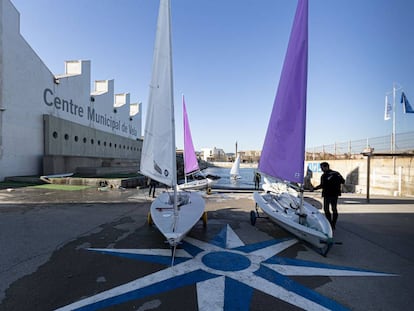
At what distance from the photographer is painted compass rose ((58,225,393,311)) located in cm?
305

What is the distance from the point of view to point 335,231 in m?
6.50

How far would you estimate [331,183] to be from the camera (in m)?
5.96

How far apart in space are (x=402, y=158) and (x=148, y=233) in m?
16.3

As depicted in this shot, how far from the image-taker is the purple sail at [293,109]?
17.9ft

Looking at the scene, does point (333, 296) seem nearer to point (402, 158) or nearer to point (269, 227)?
point (269, 227)

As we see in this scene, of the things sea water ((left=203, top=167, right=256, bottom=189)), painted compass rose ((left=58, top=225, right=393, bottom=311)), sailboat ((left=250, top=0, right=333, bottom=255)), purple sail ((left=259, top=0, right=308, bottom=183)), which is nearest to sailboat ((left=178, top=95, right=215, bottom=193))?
sea water ((left=203, top=167, right=256, bottom=189))

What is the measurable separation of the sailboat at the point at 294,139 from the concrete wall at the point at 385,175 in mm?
11747

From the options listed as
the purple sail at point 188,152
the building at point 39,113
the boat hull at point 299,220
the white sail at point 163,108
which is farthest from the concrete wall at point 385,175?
the building at point 39,113

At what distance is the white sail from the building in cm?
1948

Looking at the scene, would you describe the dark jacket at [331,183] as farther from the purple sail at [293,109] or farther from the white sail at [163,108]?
the white sail at [163,108]

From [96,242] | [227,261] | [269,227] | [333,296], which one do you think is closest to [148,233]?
[96,242]

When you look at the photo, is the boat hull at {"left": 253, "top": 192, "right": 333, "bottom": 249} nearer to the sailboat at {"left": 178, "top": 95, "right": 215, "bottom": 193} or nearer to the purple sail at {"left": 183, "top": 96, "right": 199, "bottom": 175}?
the sailboat at {"left": 178, "top": 95, "right": 215, "bottom": 193}

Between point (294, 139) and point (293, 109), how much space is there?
0.83 metres

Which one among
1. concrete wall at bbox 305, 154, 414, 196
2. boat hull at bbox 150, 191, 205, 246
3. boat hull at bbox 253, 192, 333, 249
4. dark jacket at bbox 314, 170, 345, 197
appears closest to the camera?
boat hull at bbox 150, 191, 205, 246
